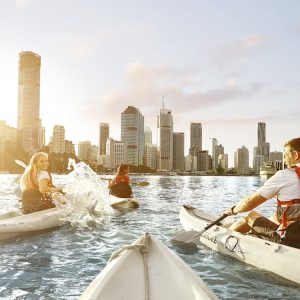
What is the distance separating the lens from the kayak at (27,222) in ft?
33.6

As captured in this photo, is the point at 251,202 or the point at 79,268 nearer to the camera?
the point at 251,202

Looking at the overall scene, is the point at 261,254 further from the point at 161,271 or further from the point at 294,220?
the point at 161,271

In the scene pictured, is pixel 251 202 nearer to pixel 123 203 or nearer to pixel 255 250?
pixel 255 250

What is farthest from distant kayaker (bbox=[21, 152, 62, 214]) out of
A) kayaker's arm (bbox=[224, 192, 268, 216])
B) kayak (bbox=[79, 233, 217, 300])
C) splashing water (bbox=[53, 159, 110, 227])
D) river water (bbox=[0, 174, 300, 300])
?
kayak (bbox=[79, 233, 217, 300])

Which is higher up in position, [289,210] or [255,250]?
[289,210]

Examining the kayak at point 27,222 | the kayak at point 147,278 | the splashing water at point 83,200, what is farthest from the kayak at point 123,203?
the kayak at point 147,278

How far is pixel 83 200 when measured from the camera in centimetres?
1462

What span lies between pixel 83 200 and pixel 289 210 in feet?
31.8

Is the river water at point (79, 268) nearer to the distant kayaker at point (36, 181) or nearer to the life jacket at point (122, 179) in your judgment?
the distant kayaker at point (36, 181)

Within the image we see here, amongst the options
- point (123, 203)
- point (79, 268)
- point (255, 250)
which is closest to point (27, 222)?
point (79, 268)

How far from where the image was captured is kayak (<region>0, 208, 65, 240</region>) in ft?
33.6

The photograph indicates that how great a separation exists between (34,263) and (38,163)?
11.9 ft

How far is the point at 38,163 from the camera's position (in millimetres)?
10812

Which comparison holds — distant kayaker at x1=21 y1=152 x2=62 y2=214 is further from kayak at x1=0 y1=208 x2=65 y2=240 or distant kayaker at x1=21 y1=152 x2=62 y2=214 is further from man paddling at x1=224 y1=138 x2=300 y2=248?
Answer: man paddling at x1=224 y1=138 x2=300 y2=248
